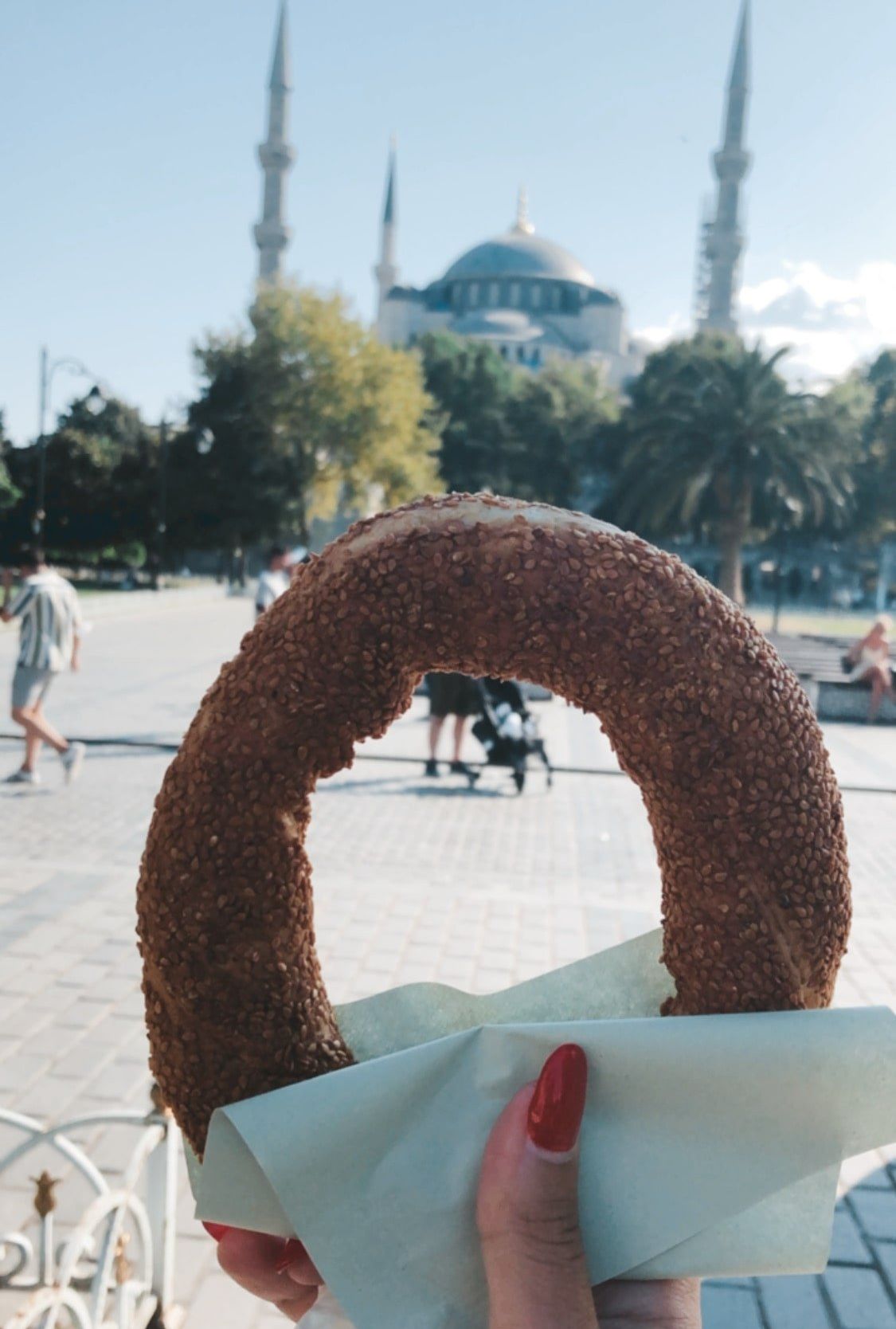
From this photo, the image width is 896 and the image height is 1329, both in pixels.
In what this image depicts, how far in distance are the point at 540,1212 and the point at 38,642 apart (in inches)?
299

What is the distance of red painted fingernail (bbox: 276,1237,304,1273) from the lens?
174cm

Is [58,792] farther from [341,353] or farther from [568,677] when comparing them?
[341,353]

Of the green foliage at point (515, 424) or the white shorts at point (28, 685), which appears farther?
the green foliage at point (515, 424)

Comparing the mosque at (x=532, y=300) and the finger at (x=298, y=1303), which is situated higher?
the mosque at (x=532, y=300)

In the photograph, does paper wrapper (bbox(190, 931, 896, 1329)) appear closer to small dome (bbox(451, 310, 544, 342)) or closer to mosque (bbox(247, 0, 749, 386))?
mosque (bbox(247, 0, 749, 386))

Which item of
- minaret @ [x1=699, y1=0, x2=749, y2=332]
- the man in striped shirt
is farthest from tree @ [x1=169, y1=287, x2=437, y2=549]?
the man in striped shirt

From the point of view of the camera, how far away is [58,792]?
8.30 meters

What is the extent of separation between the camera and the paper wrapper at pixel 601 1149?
1.46m

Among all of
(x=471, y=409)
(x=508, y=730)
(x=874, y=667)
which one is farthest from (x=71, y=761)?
(x=471, y=409)

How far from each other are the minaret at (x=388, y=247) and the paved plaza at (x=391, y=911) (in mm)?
78657

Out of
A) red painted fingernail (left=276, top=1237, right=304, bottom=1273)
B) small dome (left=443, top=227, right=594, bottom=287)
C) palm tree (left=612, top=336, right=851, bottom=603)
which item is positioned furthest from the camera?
small dome (left=443, top=227, right=594, bottom=287)

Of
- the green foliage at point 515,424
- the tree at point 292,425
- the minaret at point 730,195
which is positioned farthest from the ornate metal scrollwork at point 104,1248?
the minaret at point 730,195

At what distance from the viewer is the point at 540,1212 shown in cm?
142

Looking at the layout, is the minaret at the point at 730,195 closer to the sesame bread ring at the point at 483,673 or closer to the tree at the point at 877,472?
the tree at the point at 877,472
